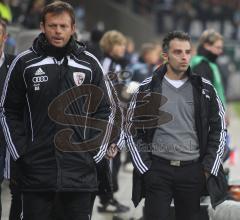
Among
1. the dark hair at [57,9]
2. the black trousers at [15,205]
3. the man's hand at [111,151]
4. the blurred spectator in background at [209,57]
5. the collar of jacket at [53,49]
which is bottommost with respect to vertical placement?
the black trousers at [15,205]

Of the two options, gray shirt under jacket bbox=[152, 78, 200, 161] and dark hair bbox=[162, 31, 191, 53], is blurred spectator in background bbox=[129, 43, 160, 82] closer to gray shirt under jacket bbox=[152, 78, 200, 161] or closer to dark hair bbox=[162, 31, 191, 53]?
dark hair bbox=[162, 31, 191, 53]

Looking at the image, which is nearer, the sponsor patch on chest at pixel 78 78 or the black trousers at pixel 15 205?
the sponsor patch on chest at pixel 78 78

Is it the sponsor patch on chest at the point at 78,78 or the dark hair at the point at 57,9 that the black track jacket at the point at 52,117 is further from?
the dark hair at the point at 57,9

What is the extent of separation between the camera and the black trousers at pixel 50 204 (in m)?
4.91

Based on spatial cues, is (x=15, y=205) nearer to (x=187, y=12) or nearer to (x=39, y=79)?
(x=39, y=79)

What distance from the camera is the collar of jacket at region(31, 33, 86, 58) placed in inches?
193

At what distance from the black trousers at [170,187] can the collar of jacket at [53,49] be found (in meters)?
1.09

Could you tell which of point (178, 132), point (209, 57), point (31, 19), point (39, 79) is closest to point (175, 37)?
point (178, 132)

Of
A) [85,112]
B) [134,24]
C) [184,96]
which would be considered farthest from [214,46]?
[134,24]

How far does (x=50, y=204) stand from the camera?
4977mm

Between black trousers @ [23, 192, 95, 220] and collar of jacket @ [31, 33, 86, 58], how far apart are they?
941 millimetres

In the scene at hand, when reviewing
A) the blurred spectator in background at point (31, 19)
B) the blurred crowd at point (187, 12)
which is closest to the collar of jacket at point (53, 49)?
the blurred spectator in background at point (31, 19)

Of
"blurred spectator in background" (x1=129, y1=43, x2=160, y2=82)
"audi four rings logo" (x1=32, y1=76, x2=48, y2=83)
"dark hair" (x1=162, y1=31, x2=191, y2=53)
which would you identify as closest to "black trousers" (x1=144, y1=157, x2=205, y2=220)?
"dark hair" (x1=162, y1=31, x2=191, y2=53)

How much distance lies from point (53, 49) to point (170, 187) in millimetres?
1381
